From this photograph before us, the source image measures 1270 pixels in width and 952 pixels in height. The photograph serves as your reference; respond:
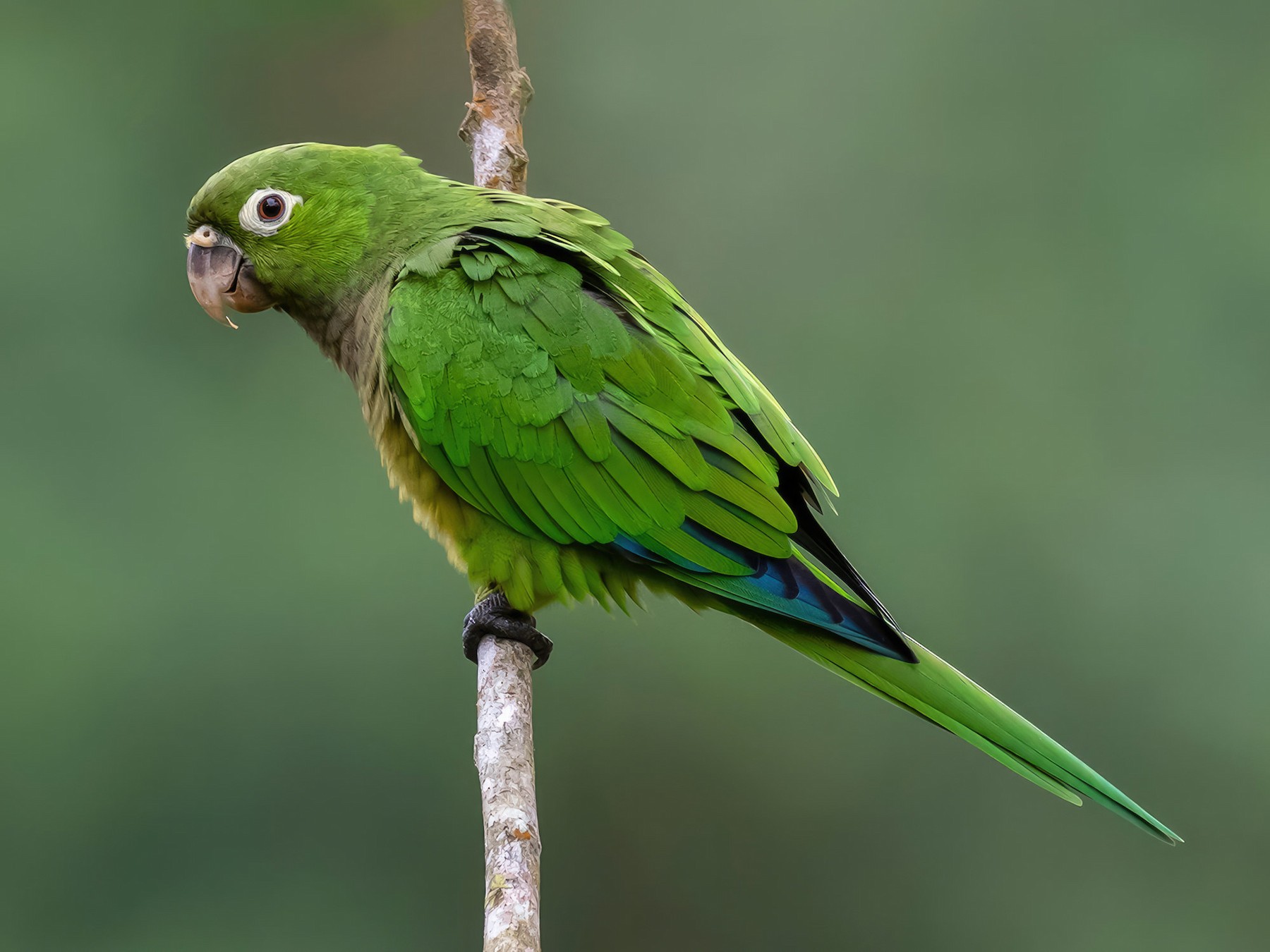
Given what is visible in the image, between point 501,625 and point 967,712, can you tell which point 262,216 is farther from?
point 967,712

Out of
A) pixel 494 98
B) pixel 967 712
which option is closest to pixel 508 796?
pixel 967 712

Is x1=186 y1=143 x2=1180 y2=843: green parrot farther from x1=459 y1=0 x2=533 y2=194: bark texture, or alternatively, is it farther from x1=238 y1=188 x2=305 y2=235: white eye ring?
x1=459 y1=0 x2=533 y2=194: bark texture

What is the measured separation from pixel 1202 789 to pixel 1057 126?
2.62 meters

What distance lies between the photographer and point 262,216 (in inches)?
103

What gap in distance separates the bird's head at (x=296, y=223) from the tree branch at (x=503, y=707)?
0.29 m

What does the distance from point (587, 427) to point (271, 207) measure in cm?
93

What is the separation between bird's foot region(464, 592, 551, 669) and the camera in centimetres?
241

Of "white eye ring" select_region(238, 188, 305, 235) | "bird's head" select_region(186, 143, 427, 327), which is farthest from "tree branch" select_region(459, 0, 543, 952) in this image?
"white eye ring" select_region(238, 188, 305, 235)

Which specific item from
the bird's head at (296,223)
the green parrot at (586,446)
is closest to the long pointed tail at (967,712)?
the green parrot at (586,446)

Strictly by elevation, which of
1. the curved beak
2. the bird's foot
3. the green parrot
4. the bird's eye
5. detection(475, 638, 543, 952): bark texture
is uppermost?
the bird's eye

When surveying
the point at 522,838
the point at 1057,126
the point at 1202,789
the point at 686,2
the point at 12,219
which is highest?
the point at 686,2

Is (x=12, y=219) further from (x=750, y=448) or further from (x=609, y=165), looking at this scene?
(x=750, y=448)

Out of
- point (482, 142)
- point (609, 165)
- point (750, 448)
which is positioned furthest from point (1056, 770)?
point (609, 165)

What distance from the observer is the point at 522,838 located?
184 centimetres
